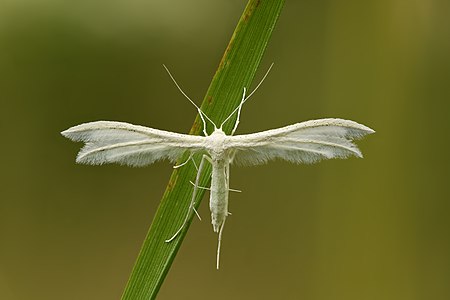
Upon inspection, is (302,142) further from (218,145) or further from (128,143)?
(128,143)

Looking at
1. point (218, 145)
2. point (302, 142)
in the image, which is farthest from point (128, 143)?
point (302, 142)

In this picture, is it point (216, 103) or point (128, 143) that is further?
point (128, 143)

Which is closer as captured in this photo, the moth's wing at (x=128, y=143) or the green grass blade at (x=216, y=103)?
the green grass blade at (x=216, y=103)

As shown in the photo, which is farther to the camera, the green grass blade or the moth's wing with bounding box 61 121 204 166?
the moth's wing with bounding box 61 121 204 166
